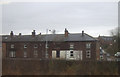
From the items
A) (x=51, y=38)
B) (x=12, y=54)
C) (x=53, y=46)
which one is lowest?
(x=12, y=54)

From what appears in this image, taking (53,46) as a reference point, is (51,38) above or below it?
above

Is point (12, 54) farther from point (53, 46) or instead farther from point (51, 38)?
point (53, 46)

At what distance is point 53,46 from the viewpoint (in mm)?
38219

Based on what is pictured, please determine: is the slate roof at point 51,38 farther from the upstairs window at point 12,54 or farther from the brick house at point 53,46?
the upstairs window at point 12,54

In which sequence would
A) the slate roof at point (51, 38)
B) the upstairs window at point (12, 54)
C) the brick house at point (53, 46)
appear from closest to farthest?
the brick house at point (53, 46)
the slate roof at point (51, 38)
the upstairs window at point (12, 54)

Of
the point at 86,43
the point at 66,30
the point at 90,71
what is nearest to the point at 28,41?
the point at 66,30

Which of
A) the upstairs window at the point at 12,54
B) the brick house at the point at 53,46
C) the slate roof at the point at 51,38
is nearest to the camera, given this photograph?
the brick house at the point at 53,46

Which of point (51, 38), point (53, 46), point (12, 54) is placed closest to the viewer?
point (53, 46)

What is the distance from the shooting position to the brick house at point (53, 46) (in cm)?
3684

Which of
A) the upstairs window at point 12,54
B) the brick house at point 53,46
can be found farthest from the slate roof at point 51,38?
the upstairs window at point 12,54

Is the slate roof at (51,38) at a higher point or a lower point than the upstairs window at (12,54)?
higher

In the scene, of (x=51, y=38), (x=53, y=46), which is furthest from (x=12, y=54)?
(x=53, y=46)

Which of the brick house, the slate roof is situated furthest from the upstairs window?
the slate roof

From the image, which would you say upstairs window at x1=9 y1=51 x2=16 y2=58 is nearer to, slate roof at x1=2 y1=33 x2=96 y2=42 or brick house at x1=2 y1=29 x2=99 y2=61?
brick house at x1=2 y1=29 x2=99 y2=61
